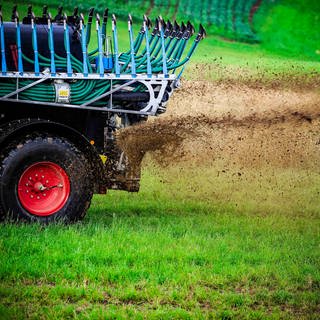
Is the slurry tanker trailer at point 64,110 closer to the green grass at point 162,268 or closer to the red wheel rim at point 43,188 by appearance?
the red wheel rim at point 43,188

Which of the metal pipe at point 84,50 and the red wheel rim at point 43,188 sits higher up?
the metal pipe at point 84,50

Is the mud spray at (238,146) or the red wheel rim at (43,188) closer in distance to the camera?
the red wheel rim at (43,188)

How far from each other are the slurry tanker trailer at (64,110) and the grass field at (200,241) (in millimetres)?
396

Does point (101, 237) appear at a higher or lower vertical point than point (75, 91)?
lower

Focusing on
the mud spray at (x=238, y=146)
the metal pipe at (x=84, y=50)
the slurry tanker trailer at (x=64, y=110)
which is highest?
the metal pipe at (x=84, y=50)

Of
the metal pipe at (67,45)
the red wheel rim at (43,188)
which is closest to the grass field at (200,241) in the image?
the red wheel rim at (43,188)

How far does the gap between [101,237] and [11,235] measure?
0.83 metres

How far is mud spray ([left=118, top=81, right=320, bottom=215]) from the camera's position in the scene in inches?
424

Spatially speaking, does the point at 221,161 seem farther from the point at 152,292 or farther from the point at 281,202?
the point at 152,292

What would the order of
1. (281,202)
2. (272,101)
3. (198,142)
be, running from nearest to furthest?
(281,202)
(198,142)
(272,101)

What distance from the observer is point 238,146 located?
42.0 ft

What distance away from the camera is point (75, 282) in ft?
21.6

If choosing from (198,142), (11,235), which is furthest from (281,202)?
(11,235)

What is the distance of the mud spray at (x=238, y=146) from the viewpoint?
35.3ft
